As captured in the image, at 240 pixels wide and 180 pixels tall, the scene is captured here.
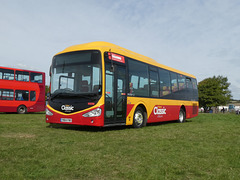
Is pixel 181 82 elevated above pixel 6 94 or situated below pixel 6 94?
above

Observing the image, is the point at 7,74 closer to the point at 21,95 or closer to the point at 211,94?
the point at 21,95

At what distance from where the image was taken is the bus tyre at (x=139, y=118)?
1157 centimetres

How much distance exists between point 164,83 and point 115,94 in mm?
4902

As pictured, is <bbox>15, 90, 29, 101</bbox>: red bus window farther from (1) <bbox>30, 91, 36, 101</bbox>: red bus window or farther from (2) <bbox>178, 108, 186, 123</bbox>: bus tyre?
(2) <bbox>178, 108, 186, 123</bbox>: bus tyre

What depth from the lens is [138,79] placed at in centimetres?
1177

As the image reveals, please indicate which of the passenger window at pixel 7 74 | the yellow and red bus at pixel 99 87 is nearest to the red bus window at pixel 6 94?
the passenger window at pixel 7 74

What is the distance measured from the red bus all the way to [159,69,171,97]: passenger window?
14.1 meters

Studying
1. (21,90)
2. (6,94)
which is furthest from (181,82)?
(6,94)

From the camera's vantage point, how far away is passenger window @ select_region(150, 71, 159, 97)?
1292 cm

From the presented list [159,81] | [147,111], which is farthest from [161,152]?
[159,81]

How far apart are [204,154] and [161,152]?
37.4 inches

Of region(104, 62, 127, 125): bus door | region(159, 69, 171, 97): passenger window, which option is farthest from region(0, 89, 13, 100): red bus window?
region(104, 62, 127, 125): bus door

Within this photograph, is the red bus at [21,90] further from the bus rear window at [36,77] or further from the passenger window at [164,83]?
the passenger window at [164,83]

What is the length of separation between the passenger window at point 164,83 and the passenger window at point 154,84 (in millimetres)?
546
